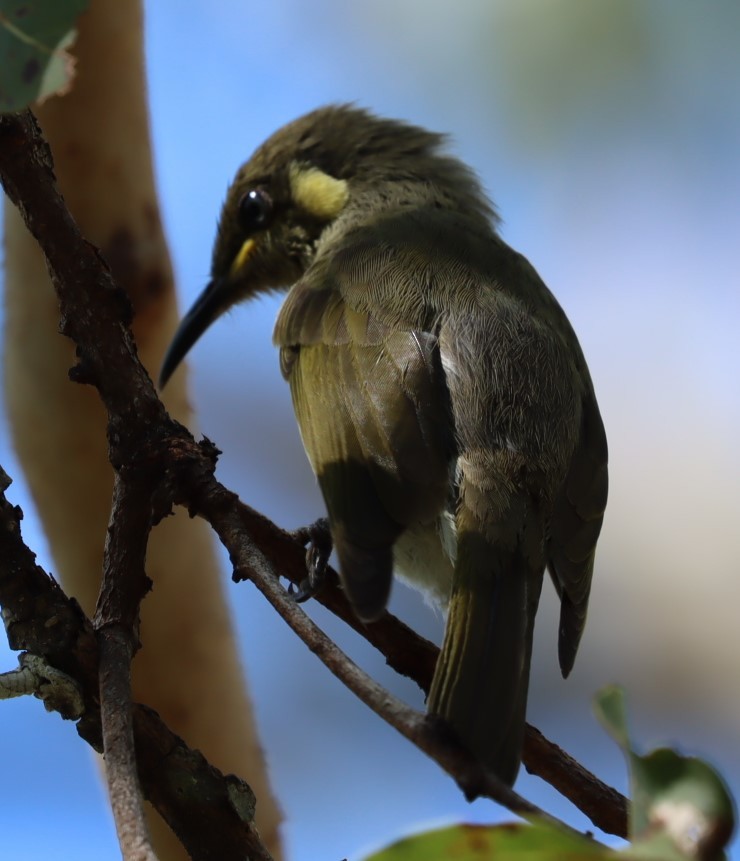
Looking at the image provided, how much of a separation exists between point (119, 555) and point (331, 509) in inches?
16.6

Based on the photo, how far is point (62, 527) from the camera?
2.62 m

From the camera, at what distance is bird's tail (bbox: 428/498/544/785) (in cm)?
149

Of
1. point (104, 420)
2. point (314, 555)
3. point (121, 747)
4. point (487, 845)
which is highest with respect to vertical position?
point (104, 420)

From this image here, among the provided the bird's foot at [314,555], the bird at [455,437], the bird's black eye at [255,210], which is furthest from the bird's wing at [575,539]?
the bird's black eye at [255,210]

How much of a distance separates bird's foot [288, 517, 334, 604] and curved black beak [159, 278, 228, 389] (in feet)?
3.21

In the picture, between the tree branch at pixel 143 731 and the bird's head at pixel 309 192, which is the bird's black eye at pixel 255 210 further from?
the tree branch at pixel 143 731

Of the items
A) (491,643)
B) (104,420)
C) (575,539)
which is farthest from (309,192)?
(491,643)

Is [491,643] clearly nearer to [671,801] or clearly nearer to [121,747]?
[121,747]

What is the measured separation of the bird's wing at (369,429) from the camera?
1800 mm

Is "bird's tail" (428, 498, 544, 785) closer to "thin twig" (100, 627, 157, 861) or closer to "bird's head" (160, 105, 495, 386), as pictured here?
"thin twig" (100, 627, 157, 861)

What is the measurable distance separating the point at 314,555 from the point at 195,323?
139 centimetres

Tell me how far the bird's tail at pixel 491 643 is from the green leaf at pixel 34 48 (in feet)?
2.67

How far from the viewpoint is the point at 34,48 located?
104cm

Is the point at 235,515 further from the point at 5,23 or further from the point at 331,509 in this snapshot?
the point at 5,23
